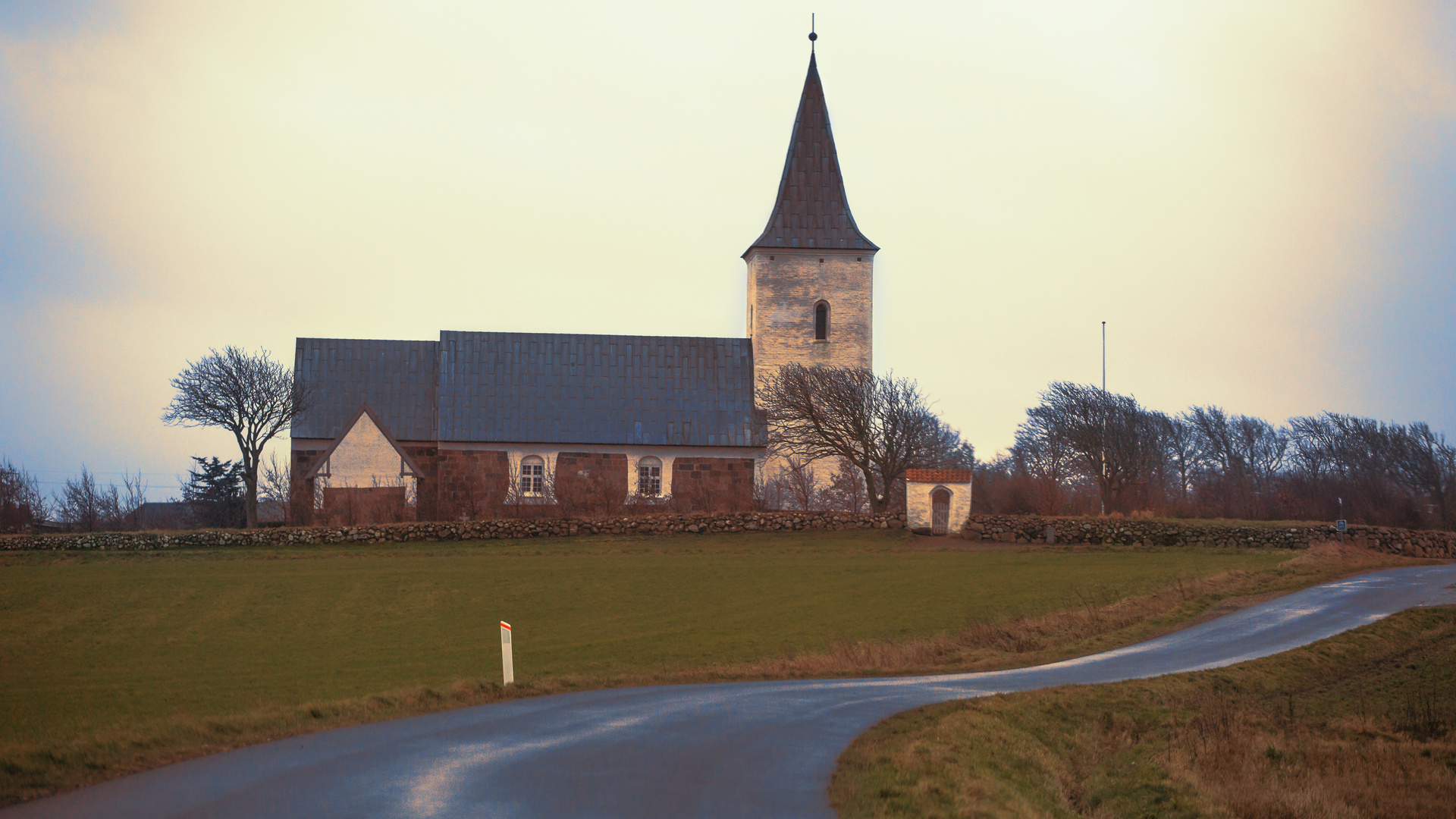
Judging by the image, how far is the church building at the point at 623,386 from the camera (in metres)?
46.8

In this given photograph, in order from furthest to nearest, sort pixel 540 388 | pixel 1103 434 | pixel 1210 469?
pixel 1210 469
pixel 1103 434
pixel 540 388

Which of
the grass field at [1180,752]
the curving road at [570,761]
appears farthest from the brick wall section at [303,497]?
the grass field at [1180,752]

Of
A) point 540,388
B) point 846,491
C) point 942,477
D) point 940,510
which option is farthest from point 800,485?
point 540,388

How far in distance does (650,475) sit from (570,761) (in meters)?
38.3

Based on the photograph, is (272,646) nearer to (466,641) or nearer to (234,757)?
(466,641)

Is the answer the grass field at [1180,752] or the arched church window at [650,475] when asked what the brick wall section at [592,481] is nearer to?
the arched church window at [650,475]

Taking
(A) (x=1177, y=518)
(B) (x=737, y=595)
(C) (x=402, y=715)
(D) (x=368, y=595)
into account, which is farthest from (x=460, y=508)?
(C) (x=402, y=715)

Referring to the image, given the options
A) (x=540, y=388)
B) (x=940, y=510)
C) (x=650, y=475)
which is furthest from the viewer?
(x=540, y=388)

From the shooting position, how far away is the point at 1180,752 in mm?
12000

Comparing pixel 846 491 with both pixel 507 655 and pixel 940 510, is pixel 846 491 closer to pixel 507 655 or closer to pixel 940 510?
pixel 940 510

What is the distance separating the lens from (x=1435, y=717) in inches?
541

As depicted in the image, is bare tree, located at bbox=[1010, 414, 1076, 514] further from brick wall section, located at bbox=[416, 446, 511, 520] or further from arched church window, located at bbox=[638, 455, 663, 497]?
brick wall section, located at bbox=[416, 446, 511, 520]

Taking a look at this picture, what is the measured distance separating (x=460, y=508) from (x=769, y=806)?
1320 inches

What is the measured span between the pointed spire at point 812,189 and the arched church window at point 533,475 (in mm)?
12712
